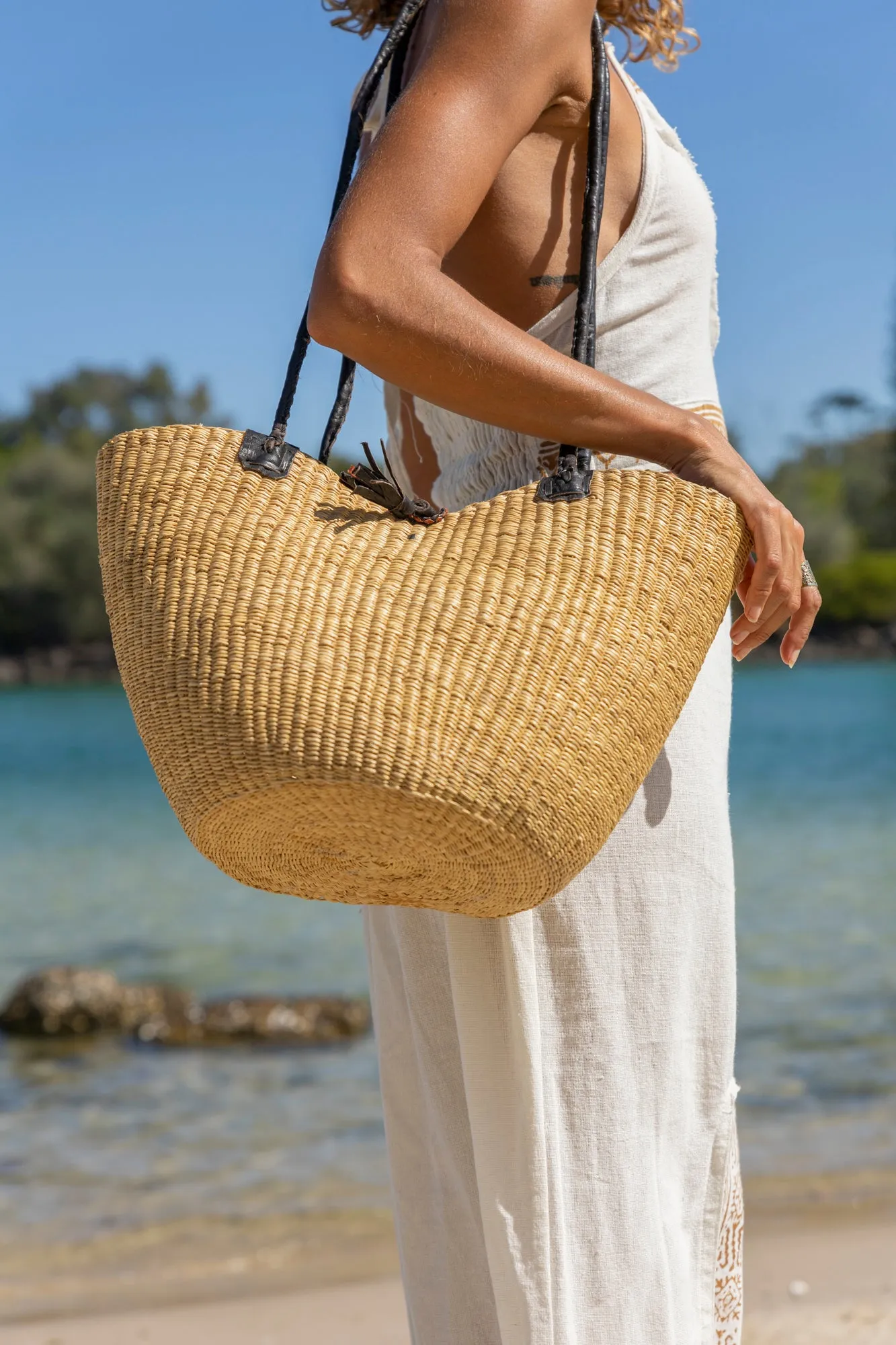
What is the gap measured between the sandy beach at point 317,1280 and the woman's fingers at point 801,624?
6.77ft

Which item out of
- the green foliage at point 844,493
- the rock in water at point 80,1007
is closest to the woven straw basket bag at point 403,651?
the rock in water at point 80,1007

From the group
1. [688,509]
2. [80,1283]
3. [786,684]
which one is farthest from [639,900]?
[786,684]

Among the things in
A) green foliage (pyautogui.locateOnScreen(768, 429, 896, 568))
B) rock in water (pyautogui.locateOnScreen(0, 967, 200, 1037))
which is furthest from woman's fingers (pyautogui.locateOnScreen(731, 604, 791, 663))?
green foliage (pyautogui.locateOnScreen(768, 429, 896, 568))

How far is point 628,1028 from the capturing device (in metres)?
1.25

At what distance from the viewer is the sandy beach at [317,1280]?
288cm

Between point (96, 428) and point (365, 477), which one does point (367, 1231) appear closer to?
point (365, 477)

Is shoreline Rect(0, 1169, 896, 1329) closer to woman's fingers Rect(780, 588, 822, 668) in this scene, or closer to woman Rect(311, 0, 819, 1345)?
woman Rect(311, 0, 819, 1345)

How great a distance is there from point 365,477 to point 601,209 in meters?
0.34

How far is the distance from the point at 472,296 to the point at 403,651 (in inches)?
13.3

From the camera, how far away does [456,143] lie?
109cm

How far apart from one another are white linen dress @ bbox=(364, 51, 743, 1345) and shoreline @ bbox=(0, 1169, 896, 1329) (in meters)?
1.76

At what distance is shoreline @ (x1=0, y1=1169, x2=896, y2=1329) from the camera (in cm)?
307

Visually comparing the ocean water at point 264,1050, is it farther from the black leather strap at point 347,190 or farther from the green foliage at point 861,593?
the green foliage at point 861,593

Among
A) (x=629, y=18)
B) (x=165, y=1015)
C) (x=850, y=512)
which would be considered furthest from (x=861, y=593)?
(x=629, y=18)
